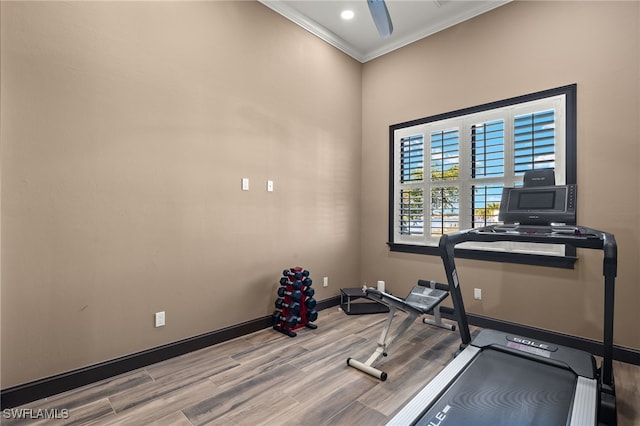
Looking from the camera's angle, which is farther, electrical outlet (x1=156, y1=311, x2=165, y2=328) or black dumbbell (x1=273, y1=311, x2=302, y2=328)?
black dumbbell (x1=273, y1=311, x2=302, y2=328)

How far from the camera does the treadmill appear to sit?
1.65 metres

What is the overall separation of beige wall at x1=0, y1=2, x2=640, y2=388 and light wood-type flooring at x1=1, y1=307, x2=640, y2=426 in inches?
10.7

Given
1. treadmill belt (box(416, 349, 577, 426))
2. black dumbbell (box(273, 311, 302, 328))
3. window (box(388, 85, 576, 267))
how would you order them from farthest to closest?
black dumbbell (box(273, 311, 302, 328)) < window (box(388, 85, 576, 267)) < treadmill belt (box(416, 349, 577, 426))

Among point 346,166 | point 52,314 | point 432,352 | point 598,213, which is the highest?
point 346,166

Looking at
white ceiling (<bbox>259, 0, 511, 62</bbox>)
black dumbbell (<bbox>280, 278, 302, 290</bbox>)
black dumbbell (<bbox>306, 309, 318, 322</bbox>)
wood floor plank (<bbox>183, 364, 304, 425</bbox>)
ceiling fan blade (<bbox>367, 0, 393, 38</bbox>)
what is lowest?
wood floor plank (<bbox>183, 364, 304, 425</bbox>)

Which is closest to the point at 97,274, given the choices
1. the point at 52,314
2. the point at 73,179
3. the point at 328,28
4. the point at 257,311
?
the point at 52,314

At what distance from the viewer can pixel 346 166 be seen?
4312 millimetres

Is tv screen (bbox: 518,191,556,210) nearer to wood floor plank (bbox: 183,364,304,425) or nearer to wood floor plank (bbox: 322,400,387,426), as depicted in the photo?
wood floor plank (bbox: 322,400,387,426)

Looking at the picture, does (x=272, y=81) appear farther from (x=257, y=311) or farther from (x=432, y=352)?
(x=432, y=352)

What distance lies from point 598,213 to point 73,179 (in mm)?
4091

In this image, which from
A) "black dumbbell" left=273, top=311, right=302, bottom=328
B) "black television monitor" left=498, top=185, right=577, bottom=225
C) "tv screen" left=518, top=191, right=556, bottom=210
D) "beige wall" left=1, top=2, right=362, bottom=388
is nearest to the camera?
"beige wall" left=1, top=2, right=362, bottom=388

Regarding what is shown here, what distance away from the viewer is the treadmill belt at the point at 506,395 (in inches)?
64.4

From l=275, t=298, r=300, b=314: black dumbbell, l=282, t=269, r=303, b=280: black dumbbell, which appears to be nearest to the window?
l=282, t=269, r=303, b=280: black dumbbell

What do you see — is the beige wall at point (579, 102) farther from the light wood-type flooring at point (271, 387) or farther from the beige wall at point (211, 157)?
the light wood-type flooring at point (271, 387)
